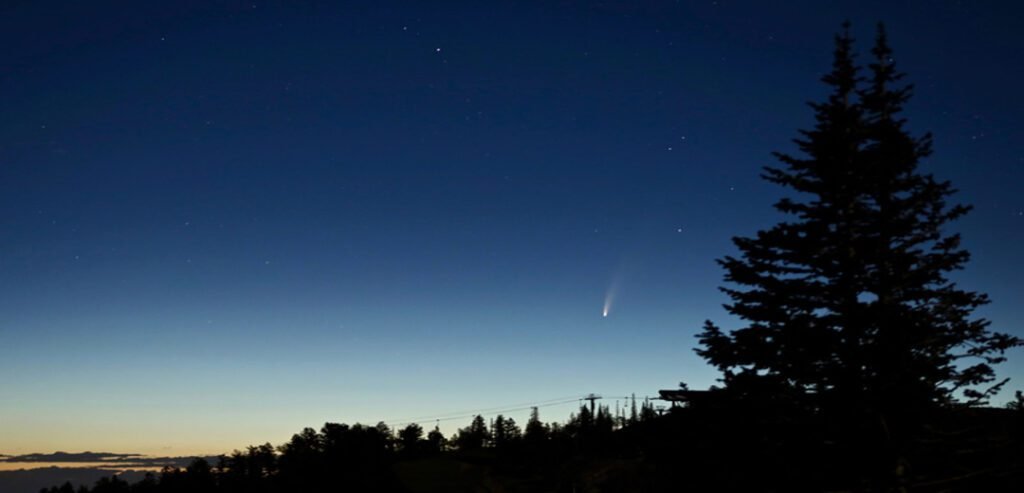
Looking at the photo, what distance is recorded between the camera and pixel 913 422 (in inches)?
711

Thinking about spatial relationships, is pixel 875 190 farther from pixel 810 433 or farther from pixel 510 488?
pixel 510 488

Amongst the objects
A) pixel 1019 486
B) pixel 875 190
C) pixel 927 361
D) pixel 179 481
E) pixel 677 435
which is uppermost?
pixel 875 190


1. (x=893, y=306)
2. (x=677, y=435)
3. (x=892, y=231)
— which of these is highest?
(x=892, y=231)

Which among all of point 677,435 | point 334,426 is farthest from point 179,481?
point 677,435

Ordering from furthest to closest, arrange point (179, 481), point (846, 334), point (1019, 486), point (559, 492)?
point (179, 481)
point (559, 492)
point (1019, 486)
point (846, 334)

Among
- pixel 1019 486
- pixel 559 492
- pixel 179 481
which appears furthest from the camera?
pixel 179 481

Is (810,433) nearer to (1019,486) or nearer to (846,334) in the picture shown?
(846,334)

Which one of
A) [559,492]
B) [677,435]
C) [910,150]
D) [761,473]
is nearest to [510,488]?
[559,492]

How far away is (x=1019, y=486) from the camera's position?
73.7 feet

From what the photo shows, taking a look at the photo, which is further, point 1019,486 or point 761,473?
point 1019,486

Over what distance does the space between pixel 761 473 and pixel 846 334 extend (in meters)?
4.74

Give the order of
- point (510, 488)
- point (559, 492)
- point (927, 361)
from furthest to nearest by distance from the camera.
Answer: point (510, 488), point (559, 492), point (927, 361)

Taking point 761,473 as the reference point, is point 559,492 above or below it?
below

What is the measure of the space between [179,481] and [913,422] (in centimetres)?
13547
